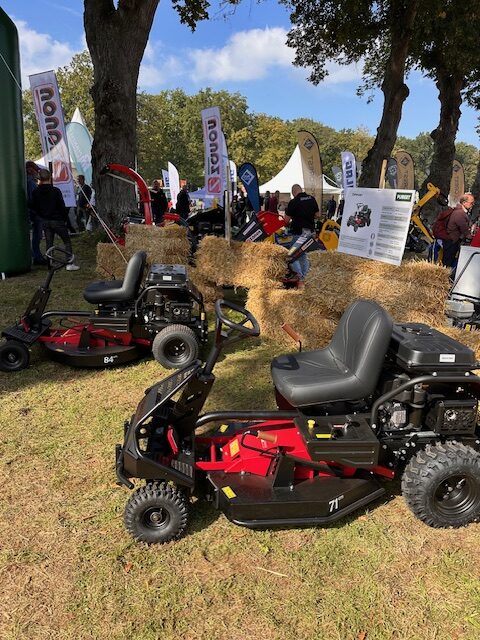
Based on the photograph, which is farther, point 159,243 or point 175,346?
point 159,243

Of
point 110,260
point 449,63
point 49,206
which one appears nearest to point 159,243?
Answer: point 110,260

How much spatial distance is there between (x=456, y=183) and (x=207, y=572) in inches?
1044

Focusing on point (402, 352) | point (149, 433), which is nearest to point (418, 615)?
point (402, 352)

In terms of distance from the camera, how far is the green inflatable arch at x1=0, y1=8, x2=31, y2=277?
27.2ft

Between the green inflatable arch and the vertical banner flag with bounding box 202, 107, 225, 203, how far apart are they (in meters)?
3.91

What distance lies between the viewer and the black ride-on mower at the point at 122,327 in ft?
16.4

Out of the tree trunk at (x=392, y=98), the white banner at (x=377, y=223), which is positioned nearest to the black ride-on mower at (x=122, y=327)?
the white banner at (x=377, y=223)

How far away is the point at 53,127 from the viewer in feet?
32.3

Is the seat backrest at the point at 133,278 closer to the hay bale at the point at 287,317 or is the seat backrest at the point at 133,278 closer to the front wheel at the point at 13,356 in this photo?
the front wheel at the point at 13,356

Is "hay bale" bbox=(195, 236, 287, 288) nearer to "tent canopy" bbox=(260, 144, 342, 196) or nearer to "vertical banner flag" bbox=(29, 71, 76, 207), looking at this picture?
"vertical banner flag" bbox=(29, 71, 76, 207)

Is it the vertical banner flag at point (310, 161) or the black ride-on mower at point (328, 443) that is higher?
the vertical banner flag at point (310, 161)

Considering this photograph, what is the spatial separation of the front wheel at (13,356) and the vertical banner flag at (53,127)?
571 centimetres

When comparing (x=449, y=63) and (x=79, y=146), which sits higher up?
(x=449, y=63)

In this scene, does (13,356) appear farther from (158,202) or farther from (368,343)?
(158,202)
